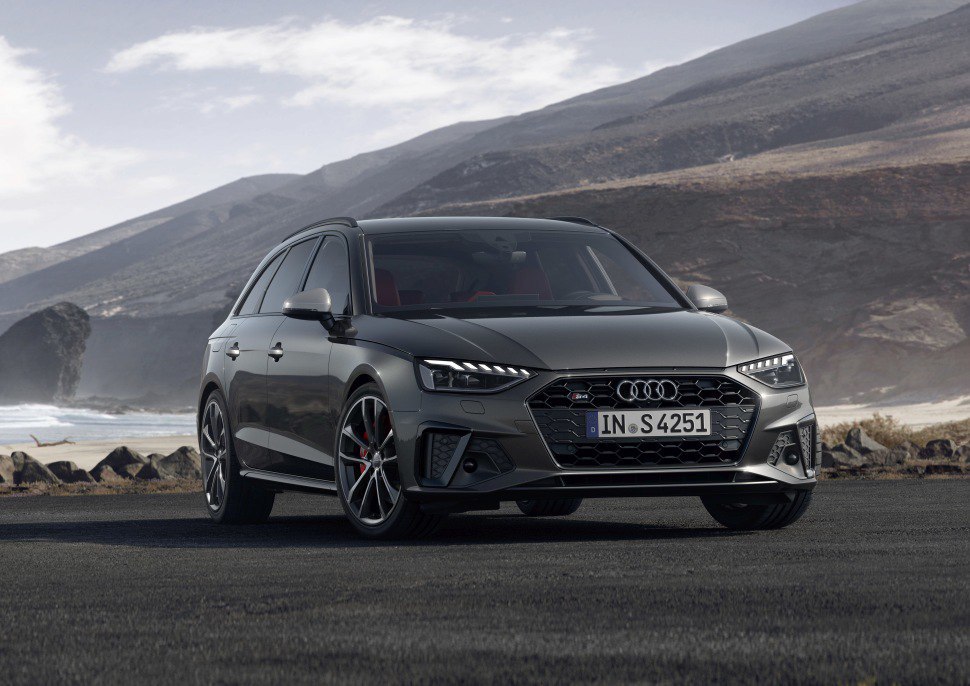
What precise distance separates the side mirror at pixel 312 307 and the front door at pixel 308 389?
77 millimetres

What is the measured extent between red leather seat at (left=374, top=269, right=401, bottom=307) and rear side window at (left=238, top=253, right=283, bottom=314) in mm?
1783

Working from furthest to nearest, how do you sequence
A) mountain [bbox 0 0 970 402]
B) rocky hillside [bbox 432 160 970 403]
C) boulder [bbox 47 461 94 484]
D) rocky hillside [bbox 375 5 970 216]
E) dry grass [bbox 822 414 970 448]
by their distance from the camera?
1. rocky hillside [bbox 375 5 970 216]
2. mountain [bbox 0 0 970 402]
3. rocky hillside [bbox 432 160 970 403]
4. dry grass [bbox 822 414 970 448]
5. boulder [bbox 47 461 94 484]

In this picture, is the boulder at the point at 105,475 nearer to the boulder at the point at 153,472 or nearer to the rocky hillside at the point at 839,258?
the boulder at the point at 153,472

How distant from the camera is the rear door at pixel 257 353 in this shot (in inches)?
367

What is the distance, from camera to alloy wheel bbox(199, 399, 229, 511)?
996 cm

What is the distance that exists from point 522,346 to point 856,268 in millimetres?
59625

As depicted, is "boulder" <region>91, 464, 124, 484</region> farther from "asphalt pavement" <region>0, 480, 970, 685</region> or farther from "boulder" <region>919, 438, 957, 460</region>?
"boulder" <region>919, 438, 957, 460</region>

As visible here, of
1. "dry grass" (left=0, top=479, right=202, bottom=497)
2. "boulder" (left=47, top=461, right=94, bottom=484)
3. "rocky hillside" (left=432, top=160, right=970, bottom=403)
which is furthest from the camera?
"rocky hillside" (left=432, top=160, right=970, bottom=403)

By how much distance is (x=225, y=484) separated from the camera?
32.2 ft

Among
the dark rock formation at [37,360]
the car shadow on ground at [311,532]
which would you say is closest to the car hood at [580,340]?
the car shadow on ground at [311,532]

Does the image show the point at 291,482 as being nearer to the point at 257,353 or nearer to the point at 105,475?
the point at 257,353

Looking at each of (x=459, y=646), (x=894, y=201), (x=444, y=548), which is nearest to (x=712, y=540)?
(x=444, y=548)

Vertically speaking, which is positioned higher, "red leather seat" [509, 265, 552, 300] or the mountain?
"red leather seat" [509, 265, 552, 300]

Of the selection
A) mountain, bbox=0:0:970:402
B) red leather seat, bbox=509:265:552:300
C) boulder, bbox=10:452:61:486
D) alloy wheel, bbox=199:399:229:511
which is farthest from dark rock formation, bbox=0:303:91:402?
red leather seat, bbox=509:265:552:300
